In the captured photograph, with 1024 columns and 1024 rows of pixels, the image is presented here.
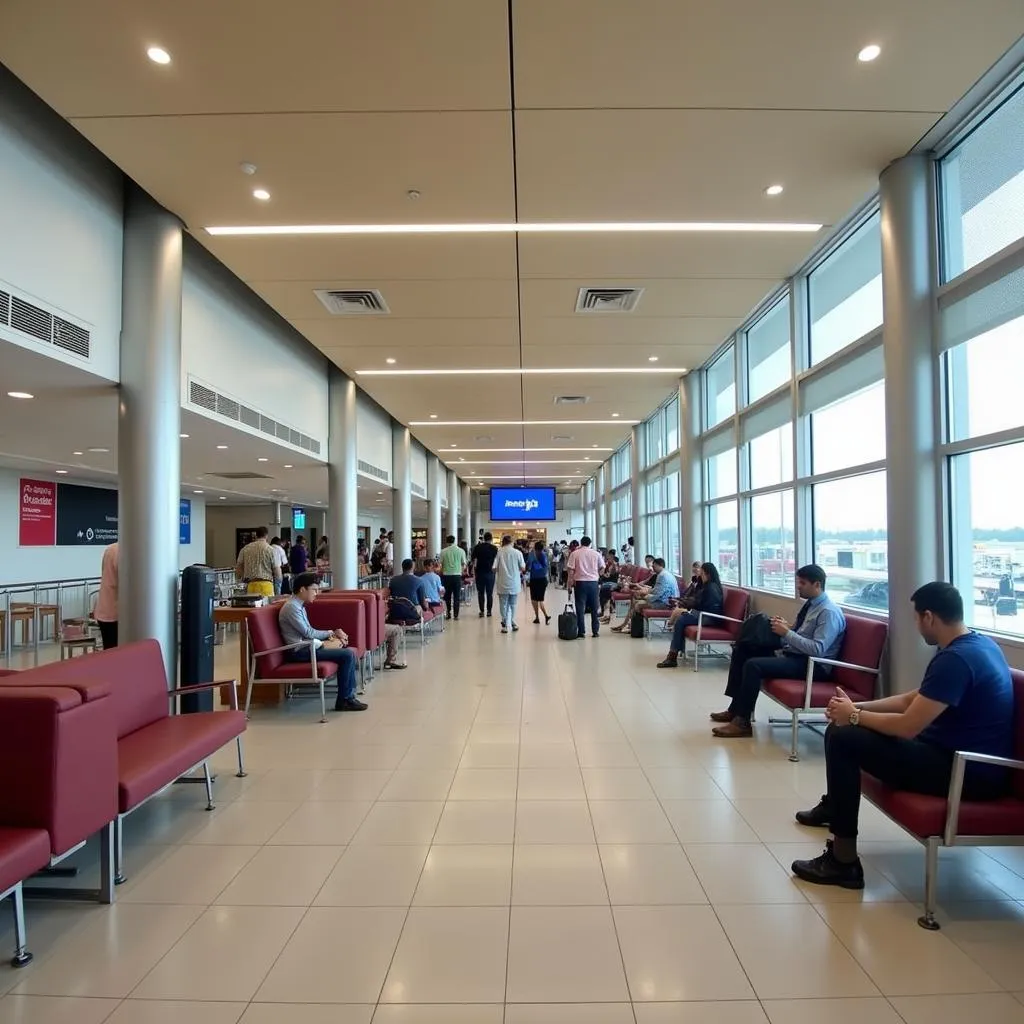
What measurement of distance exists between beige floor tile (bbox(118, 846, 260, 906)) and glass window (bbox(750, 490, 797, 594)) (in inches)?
225

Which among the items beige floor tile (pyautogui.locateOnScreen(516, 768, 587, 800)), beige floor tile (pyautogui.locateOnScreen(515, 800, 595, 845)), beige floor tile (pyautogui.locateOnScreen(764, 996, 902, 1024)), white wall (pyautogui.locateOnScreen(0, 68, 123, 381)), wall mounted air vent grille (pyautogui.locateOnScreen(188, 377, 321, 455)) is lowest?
beige floor tile (pyautogui.locateOnScreen(516, 768, 587, 800))

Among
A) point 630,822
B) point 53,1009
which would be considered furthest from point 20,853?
point 630,822

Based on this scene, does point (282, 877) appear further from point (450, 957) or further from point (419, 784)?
point (419, 784)

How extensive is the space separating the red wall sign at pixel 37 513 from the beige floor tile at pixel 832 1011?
13051mm

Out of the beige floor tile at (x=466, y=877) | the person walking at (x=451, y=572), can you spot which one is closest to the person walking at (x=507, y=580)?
the person walking at (x=451, y=572)

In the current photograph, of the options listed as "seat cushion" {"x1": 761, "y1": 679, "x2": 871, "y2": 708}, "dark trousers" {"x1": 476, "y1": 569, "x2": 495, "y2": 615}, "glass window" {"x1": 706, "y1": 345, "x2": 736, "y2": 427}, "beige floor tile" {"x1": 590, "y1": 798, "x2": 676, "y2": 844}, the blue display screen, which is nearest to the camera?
"beige floor tile" {"x1": 590, "y1": 798, "x2": 676, "y2": 844}

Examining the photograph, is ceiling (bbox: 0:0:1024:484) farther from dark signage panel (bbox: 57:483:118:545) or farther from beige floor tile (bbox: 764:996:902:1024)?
dark signage panel (bbox: 57:483:118:545)

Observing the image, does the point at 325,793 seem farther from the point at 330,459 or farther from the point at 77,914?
the point at 330,459

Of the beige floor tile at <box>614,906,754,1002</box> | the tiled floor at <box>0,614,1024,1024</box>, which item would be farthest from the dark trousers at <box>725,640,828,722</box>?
the beige floor tile at <box>614,906,754,1002</box>

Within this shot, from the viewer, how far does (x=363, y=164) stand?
168 inches

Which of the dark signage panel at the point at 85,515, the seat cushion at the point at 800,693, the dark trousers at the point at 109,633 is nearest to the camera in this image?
the seat cushion at the point at 800,693

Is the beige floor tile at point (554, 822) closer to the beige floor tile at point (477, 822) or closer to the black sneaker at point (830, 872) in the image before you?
the beige floor tile at point (477, 822)

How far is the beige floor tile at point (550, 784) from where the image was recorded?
3785 mm

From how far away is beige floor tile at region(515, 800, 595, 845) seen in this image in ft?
10.6
